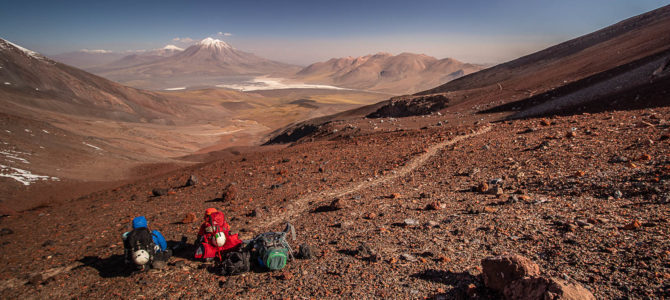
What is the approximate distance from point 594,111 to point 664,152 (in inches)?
236

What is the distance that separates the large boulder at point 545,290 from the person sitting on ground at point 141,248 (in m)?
4.93

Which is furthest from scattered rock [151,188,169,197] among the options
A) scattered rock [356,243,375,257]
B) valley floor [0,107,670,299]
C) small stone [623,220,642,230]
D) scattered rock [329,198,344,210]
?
small stone [623,220,642,230]

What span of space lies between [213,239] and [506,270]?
4.15 m

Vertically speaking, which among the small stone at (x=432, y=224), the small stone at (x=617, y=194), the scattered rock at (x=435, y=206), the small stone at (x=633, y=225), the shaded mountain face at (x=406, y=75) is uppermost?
the shaded mountain face at (x=406, y=75)

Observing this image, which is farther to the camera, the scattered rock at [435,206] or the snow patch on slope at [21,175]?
the snow patch on slope at [21,175]

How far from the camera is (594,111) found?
11.1 metres

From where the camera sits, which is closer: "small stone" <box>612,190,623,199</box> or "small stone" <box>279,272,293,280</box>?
"small stone" <box>279,272,293,280</box>

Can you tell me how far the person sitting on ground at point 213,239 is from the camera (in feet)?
16.5

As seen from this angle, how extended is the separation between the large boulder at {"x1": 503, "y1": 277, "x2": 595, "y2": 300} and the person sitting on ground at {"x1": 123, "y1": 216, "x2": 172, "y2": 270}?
194 inches

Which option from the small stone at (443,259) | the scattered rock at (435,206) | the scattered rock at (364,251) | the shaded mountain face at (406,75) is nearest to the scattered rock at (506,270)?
the small stone at (443,259)

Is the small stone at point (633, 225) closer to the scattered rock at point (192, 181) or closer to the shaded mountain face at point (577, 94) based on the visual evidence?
the shaded mountain face at point (577, 94)

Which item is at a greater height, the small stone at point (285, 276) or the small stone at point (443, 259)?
the small stone at point (443, 259)

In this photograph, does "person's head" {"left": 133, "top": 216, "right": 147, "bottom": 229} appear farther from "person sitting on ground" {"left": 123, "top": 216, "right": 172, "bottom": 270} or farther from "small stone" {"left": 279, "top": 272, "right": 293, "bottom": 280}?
"small stone" {"left": 279, "top": 272, "right": 293, "bottom": 280}

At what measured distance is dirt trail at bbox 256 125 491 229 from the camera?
6965 mm
